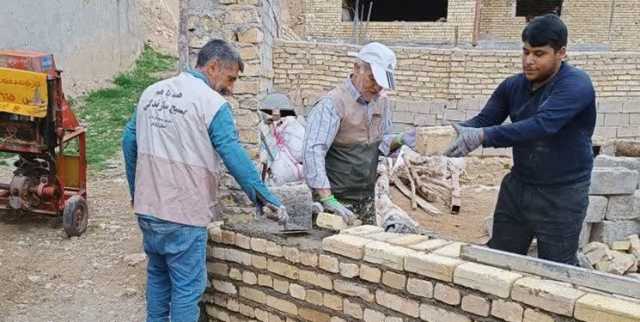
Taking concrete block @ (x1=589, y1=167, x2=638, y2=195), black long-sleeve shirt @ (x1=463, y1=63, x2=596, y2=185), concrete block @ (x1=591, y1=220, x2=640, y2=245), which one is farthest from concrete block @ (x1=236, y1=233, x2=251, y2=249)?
concrete block @ (x1=591, y1=220, x2=640, y2=245)

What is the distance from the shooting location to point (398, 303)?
8.49 feet

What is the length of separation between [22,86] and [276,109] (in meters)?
2.10

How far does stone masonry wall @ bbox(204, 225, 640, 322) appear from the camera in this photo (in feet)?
7.18

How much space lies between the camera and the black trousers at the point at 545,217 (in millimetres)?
2721

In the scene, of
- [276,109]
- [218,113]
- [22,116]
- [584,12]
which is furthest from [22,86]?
[584,12]

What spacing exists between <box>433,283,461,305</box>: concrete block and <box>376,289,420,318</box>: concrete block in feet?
0.39

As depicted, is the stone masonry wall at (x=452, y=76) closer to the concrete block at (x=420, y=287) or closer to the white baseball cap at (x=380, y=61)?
the white baseball cap at (x=380, y=61)

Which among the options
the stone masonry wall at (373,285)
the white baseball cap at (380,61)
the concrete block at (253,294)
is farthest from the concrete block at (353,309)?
the white baseball cap at (380,61)

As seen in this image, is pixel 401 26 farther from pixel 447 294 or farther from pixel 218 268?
pixel 447 294

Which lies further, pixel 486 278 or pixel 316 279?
pixel 316 279

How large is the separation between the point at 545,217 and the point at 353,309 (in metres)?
1.04

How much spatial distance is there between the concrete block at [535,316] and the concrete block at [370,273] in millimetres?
673

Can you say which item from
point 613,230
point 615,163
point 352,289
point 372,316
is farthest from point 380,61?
point 615,163

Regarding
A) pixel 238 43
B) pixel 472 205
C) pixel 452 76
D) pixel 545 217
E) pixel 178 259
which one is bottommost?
pixel 472 205
